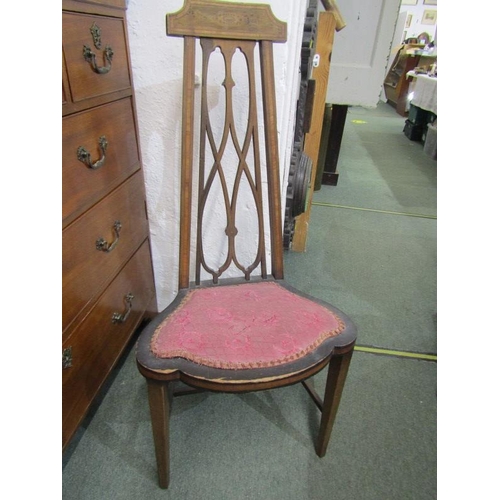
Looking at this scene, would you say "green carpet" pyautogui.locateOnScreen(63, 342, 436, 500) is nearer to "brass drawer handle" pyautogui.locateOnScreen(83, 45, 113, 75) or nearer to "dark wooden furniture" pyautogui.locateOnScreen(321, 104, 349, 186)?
"brass drawer handle" pyautogui.locateOnScreen(83, 45, 113, 75)

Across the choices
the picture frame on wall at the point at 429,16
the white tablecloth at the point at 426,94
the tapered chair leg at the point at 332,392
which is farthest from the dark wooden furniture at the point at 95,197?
the picture frame on wall at the point at 429,16

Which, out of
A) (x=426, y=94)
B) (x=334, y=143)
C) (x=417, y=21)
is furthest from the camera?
(x=417, y=21)

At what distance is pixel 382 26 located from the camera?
174 centimetres

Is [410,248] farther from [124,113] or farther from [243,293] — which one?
[124,113]

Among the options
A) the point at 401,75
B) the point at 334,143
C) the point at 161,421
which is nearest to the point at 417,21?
the point at 401,75

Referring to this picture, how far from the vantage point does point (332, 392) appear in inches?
35.8

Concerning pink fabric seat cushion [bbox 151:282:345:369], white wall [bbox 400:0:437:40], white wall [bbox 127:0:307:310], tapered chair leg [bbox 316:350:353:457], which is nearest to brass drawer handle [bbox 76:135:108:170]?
white wall [bbox 127:0:307:310]

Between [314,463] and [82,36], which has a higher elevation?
[82,36]

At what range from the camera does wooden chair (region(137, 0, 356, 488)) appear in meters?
0.74

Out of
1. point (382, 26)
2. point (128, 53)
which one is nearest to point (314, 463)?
point (128, 53)

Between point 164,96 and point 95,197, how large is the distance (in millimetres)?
403

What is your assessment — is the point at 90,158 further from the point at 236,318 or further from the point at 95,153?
the point at 236,318
